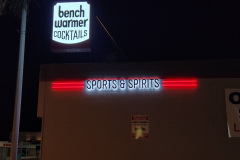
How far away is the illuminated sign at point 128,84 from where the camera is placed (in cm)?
1014

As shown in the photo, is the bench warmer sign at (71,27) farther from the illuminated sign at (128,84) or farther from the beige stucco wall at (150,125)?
the illuminated sign at (128,84)

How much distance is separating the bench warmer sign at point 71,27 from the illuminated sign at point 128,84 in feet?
3.57

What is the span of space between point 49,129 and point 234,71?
236 inches

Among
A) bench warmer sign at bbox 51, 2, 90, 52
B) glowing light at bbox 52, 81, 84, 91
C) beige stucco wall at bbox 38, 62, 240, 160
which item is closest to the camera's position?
beige stucco wall at bbox 38, 62, 240, 160

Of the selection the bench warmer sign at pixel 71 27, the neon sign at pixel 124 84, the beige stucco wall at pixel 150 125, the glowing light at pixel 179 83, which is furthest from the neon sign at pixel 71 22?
the glowing light at pixel 179 83

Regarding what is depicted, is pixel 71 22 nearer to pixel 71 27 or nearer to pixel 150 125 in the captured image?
pixel 71 27

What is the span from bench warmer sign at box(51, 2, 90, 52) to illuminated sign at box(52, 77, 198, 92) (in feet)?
3.57

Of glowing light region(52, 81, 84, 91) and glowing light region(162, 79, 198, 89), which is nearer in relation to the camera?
glowing light region(162, 79, 198, 89)

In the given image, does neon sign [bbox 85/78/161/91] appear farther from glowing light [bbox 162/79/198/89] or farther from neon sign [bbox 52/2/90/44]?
neon sign [bbox 52/2/90/44]

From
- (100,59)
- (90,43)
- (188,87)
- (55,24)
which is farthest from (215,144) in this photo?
(100,59)

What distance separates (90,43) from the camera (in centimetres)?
1002

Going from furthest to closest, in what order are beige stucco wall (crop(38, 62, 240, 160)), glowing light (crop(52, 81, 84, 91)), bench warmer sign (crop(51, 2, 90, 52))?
1. glowing light (crop(52, 81, 84, 91))
2. bench warmer sign (crop(51, 2, 90, 52))
3. beige stucco wall (crop(38, 62, 240, 160))

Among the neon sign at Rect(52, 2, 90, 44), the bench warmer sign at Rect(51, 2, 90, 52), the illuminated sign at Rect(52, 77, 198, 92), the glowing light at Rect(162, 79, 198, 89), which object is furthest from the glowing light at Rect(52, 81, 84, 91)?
the glowing light at Rect(162, 79, 198, 89)

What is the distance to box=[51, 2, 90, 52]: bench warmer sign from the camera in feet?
33.1
